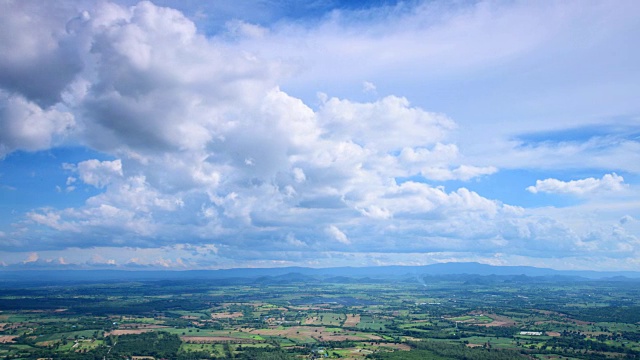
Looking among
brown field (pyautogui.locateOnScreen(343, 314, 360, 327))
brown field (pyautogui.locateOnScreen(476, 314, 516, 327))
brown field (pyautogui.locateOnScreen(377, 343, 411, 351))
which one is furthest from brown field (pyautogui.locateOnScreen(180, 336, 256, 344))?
brown field (pyautogui.locateOnScreen(476, 314, 516, 327))

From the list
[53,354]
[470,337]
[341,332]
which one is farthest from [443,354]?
[53,354]

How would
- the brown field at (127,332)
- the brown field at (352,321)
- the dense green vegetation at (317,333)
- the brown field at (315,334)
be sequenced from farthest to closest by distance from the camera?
the brown field at (352,321)
the brown field at (127,332)
the brown field at (315,334)
the dense green vegetation at (317,333)

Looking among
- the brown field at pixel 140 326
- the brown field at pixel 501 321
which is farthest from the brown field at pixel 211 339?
the brown field at pixel 501 321

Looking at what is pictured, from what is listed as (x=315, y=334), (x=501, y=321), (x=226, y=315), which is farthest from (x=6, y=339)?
(x=501, y=321)

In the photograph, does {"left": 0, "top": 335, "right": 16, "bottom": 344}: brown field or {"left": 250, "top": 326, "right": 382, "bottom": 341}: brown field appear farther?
{"left": 250, "top": 326, "right": 382, "bottom": 341}: brown field

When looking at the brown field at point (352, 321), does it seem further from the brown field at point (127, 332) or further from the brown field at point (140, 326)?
the brown field at point (127, 332)

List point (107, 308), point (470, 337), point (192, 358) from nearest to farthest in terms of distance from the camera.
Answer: point (192, 358) < point (470, 337) < point (107, 308)

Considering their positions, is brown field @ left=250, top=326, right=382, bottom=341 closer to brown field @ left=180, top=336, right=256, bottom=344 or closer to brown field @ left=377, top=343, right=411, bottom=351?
brown field @ left=377, top=343, right=411, bottom=351

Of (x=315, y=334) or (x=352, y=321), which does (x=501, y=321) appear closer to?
(x=352, y=321)

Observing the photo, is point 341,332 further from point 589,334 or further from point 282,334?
point 589,334

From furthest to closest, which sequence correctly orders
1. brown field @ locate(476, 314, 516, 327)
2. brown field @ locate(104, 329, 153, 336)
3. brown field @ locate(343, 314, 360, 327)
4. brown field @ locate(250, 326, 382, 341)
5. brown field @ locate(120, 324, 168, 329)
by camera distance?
1. brown field @ locate(343, 314, 360, 327)
2. brown field @ locate(476, 314, 516, 327)
3. brown field @ locate(120, 324, 168, 329)
4. brown field @ locate(104, 329, 153, 336)
5. brown field @ locate(250, 326, 382, 341)

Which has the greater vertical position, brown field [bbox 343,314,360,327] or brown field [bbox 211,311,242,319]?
brown field [bbox 211,311,242,319]
